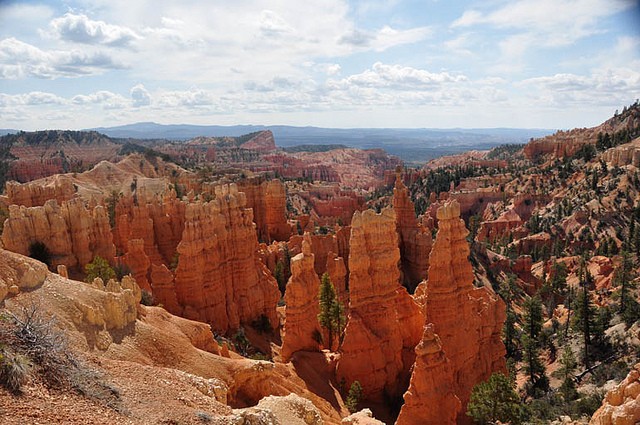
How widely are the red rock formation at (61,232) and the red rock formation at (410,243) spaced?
24471 mm

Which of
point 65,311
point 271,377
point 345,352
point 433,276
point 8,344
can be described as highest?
Result: point 8,344

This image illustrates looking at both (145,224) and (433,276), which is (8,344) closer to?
(433,276)

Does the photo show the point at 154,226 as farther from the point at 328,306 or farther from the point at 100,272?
the point at 328,306

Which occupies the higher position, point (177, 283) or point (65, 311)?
point (65, 311)

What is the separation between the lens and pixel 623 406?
10867 millimetres

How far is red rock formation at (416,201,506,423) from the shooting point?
2273cm

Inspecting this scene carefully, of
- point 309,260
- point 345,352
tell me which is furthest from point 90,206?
point 345,352

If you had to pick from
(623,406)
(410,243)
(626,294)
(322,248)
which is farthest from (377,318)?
(626,294)

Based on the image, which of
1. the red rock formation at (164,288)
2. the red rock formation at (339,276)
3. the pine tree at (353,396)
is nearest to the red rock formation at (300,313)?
the pine tree at (353,396)

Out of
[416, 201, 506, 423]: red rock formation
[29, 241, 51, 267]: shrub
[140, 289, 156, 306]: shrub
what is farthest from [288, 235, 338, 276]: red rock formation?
[29, 241, 51, 267]: shrub

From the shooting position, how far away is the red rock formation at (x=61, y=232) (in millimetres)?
24609

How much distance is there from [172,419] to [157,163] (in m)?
104

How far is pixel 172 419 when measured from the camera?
961cm

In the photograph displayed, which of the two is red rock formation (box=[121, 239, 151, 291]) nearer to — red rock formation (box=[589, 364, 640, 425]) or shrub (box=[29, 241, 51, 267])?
shrub (box=[29, 241, 51, 267])
